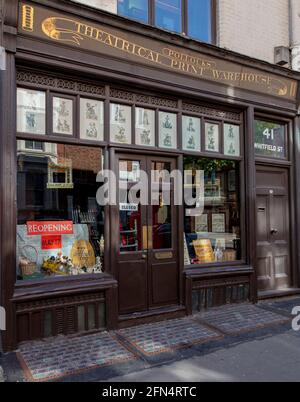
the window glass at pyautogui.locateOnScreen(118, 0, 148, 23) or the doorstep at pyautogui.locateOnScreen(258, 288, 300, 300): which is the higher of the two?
the window glass at pyautogui.locateOnScreen(118, 0, 148, 23)

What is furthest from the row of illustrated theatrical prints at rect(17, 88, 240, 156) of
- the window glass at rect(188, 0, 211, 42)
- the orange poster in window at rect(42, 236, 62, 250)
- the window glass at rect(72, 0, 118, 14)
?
the window glass at rect(188, 0, 211, 42)

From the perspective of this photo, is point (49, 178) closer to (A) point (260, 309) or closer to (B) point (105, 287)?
(B) point (105, 287)

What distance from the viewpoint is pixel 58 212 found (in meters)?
5.68

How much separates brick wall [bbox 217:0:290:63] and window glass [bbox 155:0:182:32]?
31.8 inches

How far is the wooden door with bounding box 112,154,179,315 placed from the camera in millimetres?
5922

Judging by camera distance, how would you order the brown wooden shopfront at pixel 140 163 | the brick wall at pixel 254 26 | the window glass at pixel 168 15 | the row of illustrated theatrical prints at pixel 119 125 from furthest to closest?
the brick wall at pixel 254 26 → the window glass at pixel 168 15 → the row of illustrated theatrical prints at pixel 119 125 → the brown wooden shopfront at pixel 140 163

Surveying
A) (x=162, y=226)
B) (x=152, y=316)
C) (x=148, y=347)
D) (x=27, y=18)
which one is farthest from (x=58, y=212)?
(x=27, y=18)

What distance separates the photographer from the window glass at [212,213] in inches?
271

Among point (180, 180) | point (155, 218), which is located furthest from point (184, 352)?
point (180, 180)

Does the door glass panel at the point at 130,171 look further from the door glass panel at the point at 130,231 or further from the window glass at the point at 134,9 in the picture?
the window glass at the point at 134,9

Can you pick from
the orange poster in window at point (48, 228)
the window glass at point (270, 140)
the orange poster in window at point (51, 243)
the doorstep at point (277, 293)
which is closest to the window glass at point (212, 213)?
the window glass at point (270, 140)

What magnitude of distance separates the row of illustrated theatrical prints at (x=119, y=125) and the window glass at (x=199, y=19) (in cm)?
160

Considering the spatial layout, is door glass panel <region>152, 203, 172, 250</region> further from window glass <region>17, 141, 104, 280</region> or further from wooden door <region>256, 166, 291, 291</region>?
wooden door <region>256, 166, 291, 291</region>

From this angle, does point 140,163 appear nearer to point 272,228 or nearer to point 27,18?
point 27,18
